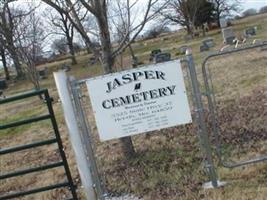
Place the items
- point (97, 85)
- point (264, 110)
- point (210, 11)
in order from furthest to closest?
point (210, 11) < point (264, 110) < point (97, 85)

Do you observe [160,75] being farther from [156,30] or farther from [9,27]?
[156,30]

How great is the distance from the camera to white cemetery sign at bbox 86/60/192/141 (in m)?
5.39

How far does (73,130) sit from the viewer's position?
5578 millimetres

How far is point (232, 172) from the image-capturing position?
6.14 m

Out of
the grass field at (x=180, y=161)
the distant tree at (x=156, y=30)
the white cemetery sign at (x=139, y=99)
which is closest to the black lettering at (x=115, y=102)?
the white cemetery sign at (x=139, y=99)

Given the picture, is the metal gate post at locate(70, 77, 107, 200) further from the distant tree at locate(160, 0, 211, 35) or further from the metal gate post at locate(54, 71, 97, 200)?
the distant tree at locate(160, 0, 211, 35)

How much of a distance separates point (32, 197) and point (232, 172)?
3.08 meters

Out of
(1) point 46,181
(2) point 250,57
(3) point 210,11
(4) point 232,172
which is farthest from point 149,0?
(3) point 210,11

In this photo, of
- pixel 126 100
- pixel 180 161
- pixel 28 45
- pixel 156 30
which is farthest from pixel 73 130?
pixel 156 30

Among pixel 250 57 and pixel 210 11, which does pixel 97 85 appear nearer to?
pixel 250 57

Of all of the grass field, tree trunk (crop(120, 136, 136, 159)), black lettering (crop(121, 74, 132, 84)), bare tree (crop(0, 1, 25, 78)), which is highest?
bare tree (crop(0, 1, 25, 78))

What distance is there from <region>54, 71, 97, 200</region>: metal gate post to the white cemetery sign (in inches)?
11.2

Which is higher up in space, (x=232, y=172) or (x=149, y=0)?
(x=149, y=0)

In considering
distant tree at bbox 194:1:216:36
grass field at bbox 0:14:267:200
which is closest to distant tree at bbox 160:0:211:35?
distant tree at bbox 194:1:216:36
